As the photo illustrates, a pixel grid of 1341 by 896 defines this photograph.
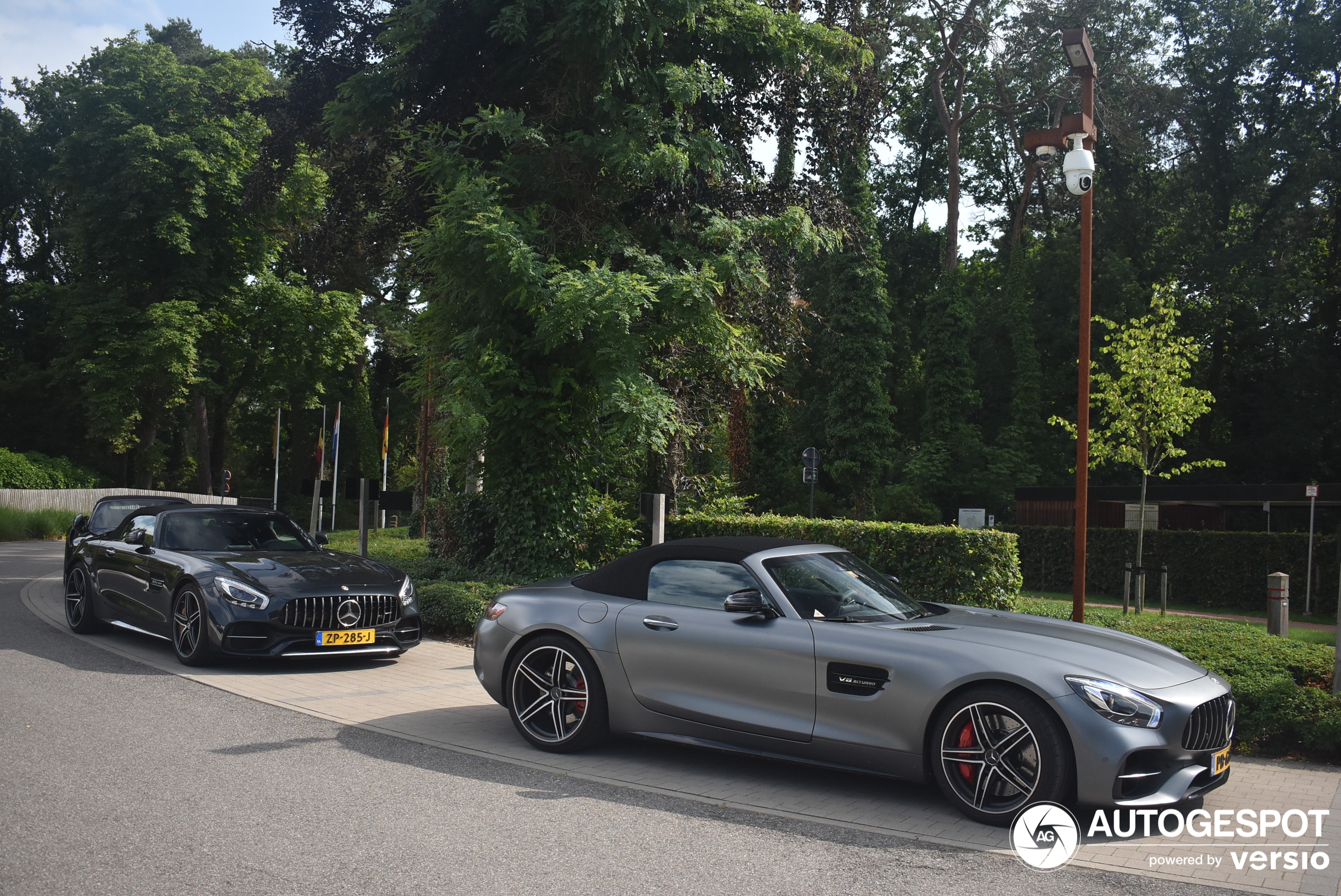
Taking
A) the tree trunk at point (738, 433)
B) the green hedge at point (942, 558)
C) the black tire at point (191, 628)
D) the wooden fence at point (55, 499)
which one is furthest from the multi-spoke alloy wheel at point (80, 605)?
the wooden fence at point (55, 499)

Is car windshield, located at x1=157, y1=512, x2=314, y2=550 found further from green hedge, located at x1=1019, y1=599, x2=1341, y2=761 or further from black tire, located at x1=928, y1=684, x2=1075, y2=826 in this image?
green hedge, located at x1=1019, y1=599, x2=1341, y2=761

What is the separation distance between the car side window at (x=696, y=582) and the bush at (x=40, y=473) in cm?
3687

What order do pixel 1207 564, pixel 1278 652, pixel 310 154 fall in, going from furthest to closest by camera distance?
pixel 1207 564
pixel 310 154
pixel 1278 652

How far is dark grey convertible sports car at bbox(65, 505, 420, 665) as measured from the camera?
886 cm

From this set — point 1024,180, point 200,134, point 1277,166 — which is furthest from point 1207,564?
point 200,134

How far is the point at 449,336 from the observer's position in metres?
14.9

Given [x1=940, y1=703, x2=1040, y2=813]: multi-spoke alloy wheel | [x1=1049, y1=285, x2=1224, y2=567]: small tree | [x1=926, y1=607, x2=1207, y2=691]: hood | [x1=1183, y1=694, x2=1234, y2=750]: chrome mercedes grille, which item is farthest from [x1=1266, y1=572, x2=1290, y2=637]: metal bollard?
[x1=940, y1=703, x2=1040, y2=813]: multi-spoke alloy wheel

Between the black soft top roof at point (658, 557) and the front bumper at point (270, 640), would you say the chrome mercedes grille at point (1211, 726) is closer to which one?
the black soft top roof at point (658, 557)

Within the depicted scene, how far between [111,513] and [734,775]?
9.03 m

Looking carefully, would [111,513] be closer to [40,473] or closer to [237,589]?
[237,589]

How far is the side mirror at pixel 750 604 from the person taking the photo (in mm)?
5852

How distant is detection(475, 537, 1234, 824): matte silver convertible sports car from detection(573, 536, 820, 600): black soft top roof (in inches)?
0.6

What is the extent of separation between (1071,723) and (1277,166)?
39.8 meters

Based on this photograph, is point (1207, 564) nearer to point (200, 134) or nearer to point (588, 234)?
point (588, 234)
